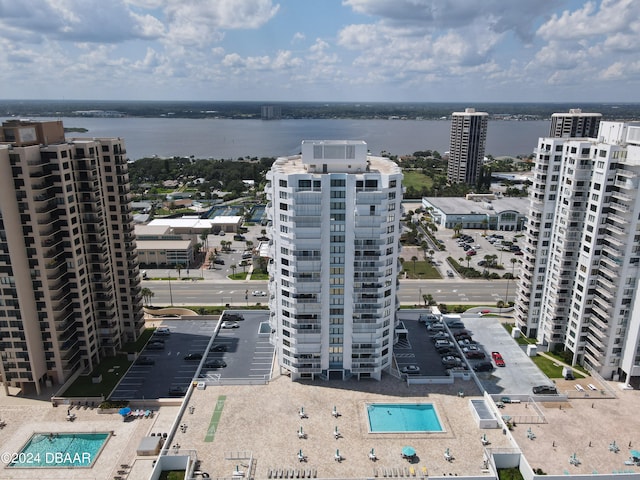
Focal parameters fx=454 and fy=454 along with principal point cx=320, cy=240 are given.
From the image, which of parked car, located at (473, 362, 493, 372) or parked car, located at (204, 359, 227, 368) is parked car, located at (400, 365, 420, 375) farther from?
parked car, located at (204, 359, 227, 368)

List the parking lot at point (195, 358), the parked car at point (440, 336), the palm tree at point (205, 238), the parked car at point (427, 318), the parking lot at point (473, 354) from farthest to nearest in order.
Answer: the palm tree at point (205, 238), the parked car at point (427, 318), the parked car at point (440, 336), the parking lot at point (473, 354), the parking lot at point (195, 358)

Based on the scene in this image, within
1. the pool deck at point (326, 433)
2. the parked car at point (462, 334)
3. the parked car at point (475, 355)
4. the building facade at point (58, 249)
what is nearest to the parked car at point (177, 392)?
the pool deck at point (326, 433)

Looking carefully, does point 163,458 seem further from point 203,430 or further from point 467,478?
point 467,478

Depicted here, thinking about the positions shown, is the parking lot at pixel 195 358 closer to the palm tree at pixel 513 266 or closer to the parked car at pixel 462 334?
the parked car at pixel 462 334

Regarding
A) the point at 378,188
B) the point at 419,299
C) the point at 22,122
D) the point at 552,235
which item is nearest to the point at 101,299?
the point at 22,122

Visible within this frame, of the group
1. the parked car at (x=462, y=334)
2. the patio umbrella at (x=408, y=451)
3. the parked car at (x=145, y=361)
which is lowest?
the parked car at (x=145, y=361)

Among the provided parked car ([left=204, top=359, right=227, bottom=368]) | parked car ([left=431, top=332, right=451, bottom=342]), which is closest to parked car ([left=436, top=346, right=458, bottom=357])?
parked car ([left=431, top=332, right=451, bottom=342])
